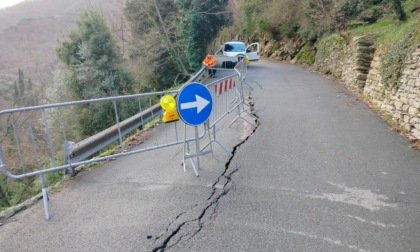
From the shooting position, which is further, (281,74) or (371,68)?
(281,74)

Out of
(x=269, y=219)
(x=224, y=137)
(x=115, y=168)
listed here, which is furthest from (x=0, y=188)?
(x=269, y=219)

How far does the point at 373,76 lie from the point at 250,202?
7693 mm

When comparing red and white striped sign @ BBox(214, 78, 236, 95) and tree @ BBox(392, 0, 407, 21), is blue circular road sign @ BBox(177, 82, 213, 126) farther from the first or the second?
tree @ BBox(392, 0, 407, 21)

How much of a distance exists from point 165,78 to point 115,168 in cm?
2217

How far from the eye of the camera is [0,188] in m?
12.9

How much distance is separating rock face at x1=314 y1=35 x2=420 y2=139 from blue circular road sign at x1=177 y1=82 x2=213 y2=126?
4817 mm

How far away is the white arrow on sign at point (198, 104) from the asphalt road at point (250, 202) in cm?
115

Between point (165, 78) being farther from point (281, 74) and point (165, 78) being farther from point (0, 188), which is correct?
point (0, 188)

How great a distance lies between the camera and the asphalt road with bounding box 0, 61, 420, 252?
10.7 ft

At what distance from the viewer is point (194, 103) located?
185 inches

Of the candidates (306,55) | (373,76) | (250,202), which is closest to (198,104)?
(250,202)

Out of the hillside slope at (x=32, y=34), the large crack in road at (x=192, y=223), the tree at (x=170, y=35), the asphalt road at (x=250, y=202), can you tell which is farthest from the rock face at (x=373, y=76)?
the hillside slope at (x=32, y=34)

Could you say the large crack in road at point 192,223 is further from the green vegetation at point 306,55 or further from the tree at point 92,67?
the green vegetation at point 306,55

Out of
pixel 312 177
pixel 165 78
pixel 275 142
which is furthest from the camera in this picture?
pixel 165 78
